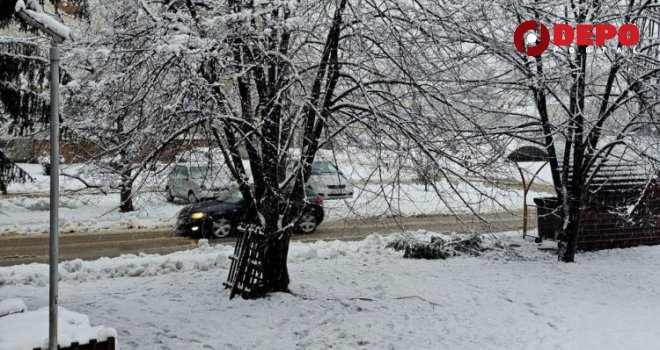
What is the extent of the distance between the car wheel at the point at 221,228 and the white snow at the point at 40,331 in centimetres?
1029

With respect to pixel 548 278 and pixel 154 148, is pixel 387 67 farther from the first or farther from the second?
pixel 548 278

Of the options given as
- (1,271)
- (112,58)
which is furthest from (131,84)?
(1,271)

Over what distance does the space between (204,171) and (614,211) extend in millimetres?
9365

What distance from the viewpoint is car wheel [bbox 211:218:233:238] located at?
15086mm

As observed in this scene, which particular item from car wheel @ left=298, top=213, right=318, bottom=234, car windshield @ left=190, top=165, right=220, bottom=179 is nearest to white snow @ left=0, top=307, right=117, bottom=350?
car windshield @ left=190, top=165, right=220, bottom=179

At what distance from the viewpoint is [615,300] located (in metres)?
9.28

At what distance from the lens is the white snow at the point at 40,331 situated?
402cm

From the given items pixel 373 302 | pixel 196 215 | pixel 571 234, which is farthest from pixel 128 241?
pixel 571 234

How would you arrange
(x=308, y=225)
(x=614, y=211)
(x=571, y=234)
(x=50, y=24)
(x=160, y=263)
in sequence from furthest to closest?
(x=308, y=225), (x=614, y=211), (x=571, y=234), (x=160, y=263), (x=50, y=24)

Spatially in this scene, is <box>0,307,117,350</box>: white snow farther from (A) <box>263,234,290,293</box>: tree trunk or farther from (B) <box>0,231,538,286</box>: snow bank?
(B) <box>0,231,538,286</box>: snow bank

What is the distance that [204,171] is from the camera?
30.0ft

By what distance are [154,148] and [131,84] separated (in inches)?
34.9

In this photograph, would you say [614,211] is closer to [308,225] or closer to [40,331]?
[308,225]

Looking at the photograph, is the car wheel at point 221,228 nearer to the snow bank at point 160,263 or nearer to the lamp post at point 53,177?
the snow bank at point 160,263
